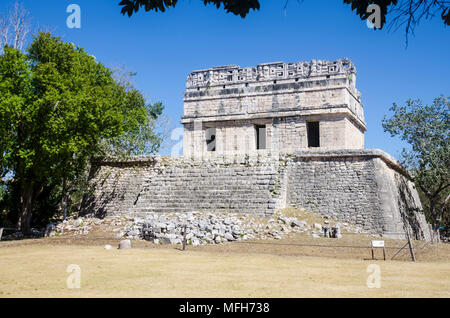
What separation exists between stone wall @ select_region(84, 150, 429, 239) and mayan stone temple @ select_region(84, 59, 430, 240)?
45mm

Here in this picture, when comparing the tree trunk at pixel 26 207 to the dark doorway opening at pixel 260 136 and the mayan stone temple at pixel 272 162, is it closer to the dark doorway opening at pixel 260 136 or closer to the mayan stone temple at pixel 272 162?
the mayan stone temple at pixel 272 162

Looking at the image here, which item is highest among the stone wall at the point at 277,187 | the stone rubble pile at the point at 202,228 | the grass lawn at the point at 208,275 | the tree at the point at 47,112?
the tree at the point at 47,112

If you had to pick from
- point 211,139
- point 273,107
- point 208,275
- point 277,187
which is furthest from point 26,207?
point 208,275

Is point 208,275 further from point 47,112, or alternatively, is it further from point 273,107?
point 273,107

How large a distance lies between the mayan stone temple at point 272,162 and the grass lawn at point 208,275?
231 inches

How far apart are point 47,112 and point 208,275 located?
11878 millimetres

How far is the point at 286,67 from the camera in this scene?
79.1ft

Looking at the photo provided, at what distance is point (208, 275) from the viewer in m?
9.49

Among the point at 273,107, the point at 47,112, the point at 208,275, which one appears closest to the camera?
the point at 208,275

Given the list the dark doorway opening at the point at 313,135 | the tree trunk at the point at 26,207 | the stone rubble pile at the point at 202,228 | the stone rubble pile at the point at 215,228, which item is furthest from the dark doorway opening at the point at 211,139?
the tree trunk at the point at 26,207

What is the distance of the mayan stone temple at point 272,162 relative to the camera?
19.1 meters

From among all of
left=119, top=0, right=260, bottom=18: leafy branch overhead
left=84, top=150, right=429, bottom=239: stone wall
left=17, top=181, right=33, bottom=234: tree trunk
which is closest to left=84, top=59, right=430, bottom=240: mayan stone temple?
left=84, top=150, right=429, bottom=239: stone wall

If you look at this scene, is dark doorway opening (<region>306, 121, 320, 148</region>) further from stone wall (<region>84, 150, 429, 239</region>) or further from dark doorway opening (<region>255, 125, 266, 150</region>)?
stone wall (<region>84, 150, 429, 239</region>)
